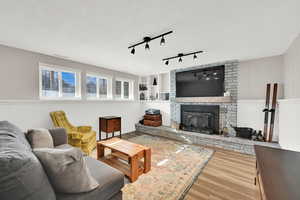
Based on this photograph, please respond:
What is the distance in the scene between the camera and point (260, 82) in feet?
10.9

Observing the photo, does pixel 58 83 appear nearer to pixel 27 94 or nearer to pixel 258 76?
pixel 27 94

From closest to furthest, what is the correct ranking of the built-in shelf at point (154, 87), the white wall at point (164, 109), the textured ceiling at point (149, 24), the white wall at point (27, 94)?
the textured ceiling at point (149, 24), the white wall at point (27, 94), the white wall at point (164, 109), the built-in shelf at point (154, 87)

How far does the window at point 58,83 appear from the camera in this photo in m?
3.17

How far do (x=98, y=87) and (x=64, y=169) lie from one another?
3.59 meters

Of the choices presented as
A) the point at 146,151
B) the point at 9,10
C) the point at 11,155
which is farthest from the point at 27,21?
the point at 146,151

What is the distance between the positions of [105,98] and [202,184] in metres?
3.70

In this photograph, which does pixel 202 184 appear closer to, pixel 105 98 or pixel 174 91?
pixel 174 91

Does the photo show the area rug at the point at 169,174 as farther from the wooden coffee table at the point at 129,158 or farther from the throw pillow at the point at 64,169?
the throw pillow at the point at 64,169

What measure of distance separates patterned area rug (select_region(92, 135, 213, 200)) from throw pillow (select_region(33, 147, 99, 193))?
36.8 inches

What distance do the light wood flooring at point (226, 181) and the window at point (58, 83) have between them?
368cm

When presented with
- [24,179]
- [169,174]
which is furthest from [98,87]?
[24,179]

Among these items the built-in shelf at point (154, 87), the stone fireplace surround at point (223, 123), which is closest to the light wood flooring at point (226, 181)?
the stone fireplace surround at point (223, 123)

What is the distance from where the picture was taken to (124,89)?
5105 millimetres

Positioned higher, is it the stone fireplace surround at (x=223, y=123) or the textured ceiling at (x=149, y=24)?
the textured ceiling at (x=149, y=24)
